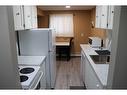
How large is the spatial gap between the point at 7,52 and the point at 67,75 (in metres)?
3.42

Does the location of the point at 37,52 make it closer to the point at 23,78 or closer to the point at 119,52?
the point at 23,78

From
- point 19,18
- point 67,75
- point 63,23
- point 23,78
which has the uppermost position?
point 63,23

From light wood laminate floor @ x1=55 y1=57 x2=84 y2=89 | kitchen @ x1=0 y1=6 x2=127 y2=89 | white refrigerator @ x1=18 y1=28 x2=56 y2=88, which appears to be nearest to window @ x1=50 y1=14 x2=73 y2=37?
light wood laminate floor @ x1=55 y1=57 x2=84 y2=89

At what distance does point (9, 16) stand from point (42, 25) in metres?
5.59

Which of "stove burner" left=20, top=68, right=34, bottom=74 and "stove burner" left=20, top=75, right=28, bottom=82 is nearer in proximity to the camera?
"stove burner" left=20, top=75, right=28, bottom=82

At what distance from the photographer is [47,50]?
3115 mm

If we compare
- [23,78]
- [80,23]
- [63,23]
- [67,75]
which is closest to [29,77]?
[23,78]

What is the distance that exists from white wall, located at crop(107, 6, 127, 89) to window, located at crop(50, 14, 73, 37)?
17.3ft

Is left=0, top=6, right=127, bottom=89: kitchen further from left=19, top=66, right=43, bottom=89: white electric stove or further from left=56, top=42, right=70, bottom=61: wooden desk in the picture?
left=56, top=42, right=70, bottom=61: wooden desk

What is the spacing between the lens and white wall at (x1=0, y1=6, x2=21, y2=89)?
1.04 metres

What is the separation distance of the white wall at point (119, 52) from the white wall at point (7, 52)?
92cm

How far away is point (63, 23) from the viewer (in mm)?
6465

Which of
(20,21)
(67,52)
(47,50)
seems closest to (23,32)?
(47,50)

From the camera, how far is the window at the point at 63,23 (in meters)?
6.42
